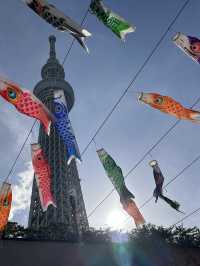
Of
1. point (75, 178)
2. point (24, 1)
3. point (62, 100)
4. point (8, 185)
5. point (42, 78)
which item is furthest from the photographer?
point (42, 78)

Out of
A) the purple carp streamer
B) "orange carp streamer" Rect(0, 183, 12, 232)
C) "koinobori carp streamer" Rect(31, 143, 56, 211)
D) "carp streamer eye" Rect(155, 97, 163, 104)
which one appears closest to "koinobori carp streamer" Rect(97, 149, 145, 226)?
the purple carp streamer

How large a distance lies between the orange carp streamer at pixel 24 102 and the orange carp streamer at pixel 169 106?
4.06 metres

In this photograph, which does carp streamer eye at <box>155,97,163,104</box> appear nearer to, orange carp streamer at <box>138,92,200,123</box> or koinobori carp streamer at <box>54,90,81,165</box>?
orange carp streamer at <box>138,92,200,123</box>

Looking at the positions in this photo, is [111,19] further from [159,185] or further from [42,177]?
[42,177]

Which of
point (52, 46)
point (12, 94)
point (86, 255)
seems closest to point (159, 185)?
point (86, 255)

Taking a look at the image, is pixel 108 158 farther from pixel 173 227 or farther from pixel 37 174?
pixel 173 227

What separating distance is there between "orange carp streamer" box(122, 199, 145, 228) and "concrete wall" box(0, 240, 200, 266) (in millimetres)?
2077

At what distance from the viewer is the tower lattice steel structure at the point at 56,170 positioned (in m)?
77.0

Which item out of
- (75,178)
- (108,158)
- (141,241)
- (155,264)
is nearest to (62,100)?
(108,158)

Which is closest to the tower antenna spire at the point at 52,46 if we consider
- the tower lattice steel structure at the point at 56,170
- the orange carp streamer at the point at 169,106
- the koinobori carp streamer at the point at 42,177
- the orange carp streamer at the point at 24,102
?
the tower lattice steel structure at the point at 56,170

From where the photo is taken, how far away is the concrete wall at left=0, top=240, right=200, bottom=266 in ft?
53.3

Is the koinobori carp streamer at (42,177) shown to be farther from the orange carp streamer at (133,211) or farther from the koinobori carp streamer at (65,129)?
the orange carp streamer at (133,211)

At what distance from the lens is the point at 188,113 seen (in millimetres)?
15984

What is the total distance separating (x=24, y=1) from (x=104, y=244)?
10.7 meters
